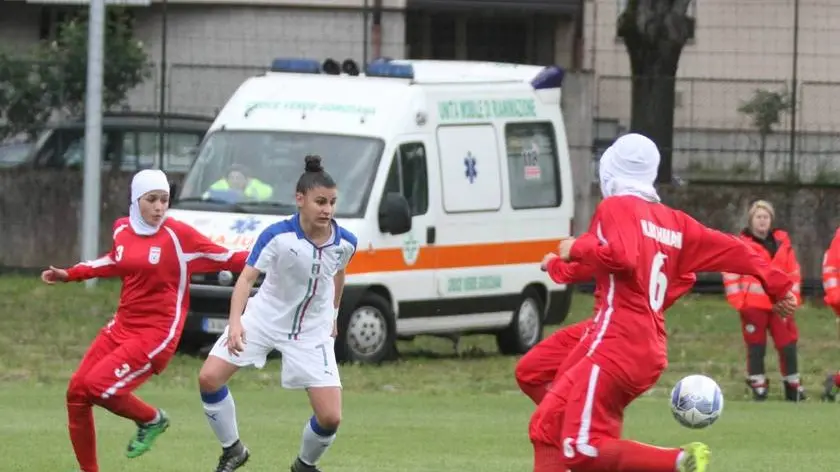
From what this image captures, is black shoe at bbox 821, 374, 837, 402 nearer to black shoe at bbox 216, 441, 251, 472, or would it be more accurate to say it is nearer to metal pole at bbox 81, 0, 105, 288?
black shoe at bbox 216, 441, 251, 472

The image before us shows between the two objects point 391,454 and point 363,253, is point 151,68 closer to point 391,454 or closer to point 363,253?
point 363,253

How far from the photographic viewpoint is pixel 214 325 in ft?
58.3

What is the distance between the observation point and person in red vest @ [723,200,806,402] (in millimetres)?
16344

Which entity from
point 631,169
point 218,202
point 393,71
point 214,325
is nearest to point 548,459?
point 631,169

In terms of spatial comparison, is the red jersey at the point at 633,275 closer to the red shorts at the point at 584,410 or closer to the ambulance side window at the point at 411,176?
the red shorts at the point at 584,410

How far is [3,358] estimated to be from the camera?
736 inches

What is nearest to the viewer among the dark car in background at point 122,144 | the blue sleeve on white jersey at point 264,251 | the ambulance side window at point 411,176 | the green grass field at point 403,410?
the blue sleeve on white jersey at point 264,251

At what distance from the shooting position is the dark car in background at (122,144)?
25.0 m

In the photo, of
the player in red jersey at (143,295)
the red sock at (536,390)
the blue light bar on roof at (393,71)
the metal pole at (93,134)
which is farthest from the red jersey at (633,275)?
the metal pole at (93,134)

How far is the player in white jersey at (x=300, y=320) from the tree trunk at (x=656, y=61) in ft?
50.4

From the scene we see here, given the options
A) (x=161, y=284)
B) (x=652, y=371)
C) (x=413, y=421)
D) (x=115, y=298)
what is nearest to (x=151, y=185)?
(x=161, y=284)

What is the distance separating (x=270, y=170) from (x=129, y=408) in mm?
7695

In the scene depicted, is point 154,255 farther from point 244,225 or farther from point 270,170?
point 270,170

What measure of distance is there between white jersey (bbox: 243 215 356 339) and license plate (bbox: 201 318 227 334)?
727cm
